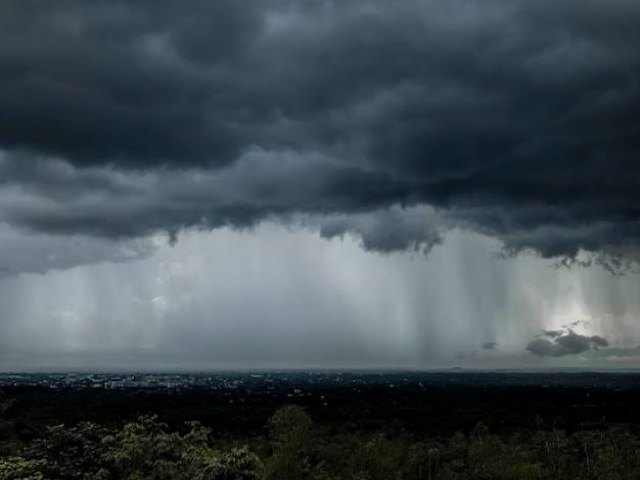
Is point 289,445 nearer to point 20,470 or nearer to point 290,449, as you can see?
point 290,449

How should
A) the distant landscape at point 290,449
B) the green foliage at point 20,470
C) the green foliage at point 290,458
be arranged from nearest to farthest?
1. the green foliage at point 20,470
2. the green foliage at point 290,458
3. the distant landscape at point 290,449

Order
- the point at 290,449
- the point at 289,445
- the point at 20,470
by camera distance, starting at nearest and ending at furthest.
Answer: the point at 20,470, the point at 289,445, the point at 290,449

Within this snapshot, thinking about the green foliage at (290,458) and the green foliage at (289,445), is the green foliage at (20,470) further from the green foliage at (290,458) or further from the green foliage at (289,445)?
the green foliage at (289,445)

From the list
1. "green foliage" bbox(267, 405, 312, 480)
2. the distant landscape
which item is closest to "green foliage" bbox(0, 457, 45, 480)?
the distant landscape

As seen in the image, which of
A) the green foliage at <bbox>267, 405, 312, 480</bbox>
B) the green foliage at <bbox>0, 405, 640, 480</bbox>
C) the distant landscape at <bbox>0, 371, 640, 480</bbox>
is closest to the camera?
the green foliage at <bbox>0, 405, 640, 480</bbox>

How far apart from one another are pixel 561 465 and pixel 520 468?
12.3 m

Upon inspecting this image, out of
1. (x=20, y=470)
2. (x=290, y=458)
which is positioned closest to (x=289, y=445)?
(x=290, y=458)

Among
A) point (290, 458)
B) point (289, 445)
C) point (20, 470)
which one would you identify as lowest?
point (290, 458)

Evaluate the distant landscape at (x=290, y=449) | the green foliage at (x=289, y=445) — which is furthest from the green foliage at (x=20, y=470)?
the green foliage at (x=289, y=445)

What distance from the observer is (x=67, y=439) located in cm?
3697

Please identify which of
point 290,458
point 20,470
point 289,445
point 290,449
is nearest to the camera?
point 20,470

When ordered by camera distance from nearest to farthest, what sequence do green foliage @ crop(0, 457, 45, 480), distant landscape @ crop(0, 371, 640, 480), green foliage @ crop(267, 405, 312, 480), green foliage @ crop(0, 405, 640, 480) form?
green foliage @ crop(0, 457, 45, 480), green foliage @ crop(0, 405, 640, 480), distant landscape @ crop(0, 371, 640, 480), green foliage @ crop(267, 405, 312, 480)

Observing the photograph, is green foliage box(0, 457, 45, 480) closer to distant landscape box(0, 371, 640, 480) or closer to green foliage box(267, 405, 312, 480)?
distant landscape box(0, 371, 640, 480)

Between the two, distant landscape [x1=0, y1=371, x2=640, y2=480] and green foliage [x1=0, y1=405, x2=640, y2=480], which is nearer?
green foliage [x1=0, y1=405, x2=640, y2=480]
